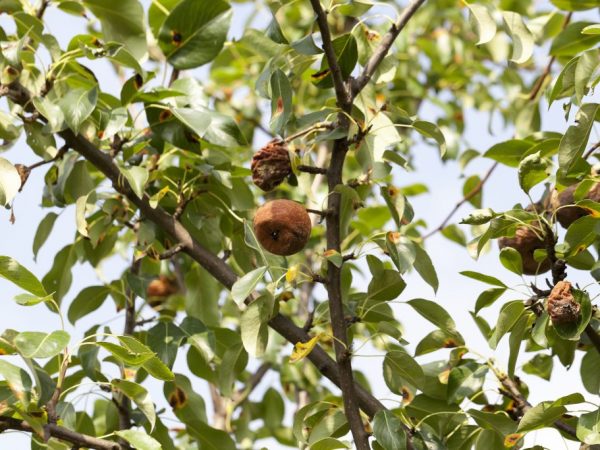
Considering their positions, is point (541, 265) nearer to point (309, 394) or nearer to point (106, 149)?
point (106, 149)

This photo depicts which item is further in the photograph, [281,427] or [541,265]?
[281,427]

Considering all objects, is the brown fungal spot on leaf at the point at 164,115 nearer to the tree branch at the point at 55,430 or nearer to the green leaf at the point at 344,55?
the green leaf at the point at 344,55

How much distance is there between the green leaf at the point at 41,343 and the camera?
1275mm

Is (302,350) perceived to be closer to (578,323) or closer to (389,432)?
(389,432)

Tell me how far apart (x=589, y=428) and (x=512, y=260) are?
30 centimetres

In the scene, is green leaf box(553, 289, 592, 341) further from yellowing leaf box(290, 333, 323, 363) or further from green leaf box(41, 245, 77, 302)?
green leaf box(41, 245, 77, 302)

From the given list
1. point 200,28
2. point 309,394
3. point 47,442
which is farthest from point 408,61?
point 47,442

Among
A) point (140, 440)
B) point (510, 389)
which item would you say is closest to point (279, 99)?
point (140, 440)

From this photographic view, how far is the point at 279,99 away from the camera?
5.00 ft

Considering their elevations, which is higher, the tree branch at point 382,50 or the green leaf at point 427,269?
the tree branch at point 382,50

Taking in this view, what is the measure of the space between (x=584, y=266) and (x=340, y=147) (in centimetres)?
47

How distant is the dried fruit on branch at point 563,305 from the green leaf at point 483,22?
1.58 feet

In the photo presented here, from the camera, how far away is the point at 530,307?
151 cm

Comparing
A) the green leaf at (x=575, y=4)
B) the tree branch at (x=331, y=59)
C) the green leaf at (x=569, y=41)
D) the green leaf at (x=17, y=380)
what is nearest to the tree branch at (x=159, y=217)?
the tree branch at (x=331, y=59)
